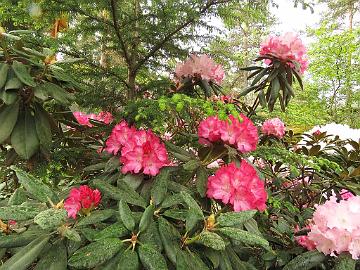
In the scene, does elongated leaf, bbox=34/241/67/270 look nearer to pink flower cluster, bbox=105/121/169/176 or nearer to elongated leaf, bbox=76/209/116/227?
elongated leaf, bbox=76/209/116/227

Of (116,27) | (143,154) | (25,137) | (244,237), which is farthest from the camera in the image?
(116,27)

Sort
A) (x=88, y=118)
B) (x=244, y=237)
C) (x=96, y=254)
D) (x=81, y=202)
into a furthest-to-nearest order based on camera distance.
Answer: (x=88, y=118) → (x=81, y=202) → (x=244, y=237) → (x=96, y=254)

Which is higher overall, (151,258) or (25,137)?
Answer: (25,137)

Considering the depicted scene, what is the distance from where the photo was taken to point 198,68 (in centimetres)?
164

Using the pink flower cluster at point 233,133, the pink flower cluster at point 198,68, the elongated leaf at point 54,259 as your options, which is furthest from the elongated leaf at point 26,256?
the pink flower cluster at point 198,68

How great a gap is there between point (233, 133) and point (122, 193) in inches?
15.4

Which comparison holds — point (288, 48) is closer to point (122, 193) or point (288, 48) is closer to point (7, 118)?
point (122, 193)

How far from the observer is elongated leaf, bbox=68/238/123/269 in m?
0.76

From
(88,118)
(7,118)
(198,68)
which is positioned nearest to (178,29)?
(198,68)

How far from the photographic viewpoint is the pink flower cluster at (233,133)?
44.5 inches

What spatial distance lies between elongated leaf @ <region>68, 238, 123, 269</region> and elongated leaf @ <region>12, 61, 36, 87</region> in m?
0.56

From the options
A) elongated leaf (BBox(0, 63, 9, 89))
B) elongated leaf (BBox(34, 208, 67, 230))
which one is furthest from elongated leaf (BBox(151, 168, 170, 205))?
elongated leaf (BBox(0, 63, 9, 89))

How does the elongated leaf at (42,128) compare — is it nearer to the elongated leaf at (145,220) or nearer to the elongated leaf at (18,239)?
the elongated leaf at (18,239)

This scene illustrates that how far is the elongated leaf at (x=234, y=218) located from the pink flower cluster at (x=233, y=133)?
0.90ft
